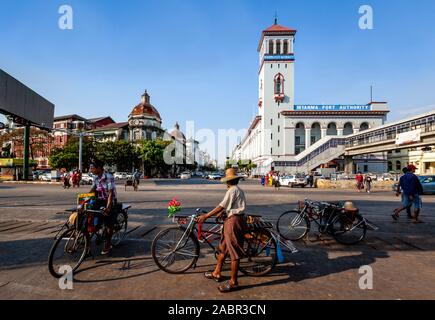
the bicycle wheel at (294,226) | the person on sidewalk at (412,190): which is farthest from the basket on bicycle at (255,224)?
the person on sidewalk at (412,190)

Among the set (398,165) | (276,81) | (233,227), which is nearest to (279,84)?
(276,81)

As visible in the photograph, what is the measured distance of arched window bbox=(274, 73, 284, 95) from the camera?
232 ft

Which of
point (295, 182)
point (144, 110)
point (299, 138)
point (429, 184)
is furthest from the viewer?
point (144, 110)

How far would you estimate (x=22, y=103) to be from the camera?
26312 millimetres

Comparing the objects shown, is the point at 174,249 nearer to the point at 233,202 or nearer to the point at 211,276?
the point at 211,276

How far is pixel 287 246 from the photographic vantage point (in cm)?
502

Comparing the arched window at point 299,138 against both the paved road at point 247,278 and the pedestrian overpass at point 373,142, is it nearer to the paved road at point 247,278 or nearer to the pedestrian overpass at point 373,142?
the pedestrian overpass at point 373,142

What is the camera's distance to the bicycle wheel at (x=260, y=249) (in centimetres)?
457

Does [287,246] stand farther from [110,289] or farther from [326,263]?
[110,289]

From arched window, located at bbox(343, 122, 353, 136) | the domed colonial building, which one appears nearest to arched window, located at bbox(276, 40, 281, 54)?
arched window, located at bbox(343, 122, 353, 136)

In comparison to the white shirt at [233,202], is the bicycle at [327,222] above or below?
below

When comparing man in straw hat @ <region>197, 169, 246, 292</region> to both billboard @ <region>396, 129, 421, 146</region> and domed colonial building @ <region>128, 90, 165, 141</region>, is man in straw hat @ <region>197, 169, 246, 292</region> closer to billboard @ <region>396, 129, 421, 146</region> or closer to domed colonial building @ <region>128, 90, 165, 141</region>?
billboard @ <region>396, 129, 421, 146</region>

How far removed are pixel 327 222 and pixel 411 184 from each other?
4.66 metres
